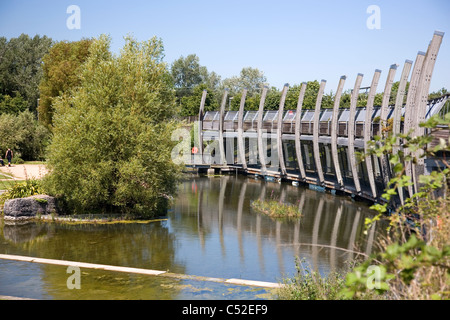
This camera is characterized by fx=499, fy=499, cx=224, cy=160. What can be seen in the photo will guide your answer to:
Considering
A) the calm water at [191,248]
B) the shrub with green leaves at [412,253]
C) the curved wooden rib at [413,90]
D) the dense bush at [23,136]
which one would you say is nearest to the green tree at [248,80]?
the dense bush at [23,136]

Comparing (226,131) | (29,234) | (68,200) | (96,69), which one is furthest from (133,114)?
(226,131)

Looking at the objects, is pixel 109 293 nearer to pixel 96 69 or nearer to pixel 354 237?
pixel 354 237

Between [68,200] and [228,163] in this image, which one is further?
[228,163]

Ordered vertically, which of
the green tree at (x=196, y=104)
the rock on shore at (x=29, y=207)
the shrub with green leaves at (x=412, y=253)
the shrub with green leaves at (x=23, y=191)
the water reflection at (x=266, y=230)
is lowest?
the water reflection at (x=266, y=230)

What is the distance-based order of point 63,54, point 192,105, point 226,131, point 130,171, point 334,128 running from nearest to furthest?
1. point 130,171
2. point 334,128
3. point 226,131
4. point 63,54
5. point 192,105

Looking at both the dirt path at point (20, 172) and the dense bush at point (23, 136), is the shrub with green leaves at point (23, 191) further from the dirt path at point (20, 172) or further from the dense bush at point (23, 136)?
the dense bush at point (23, 136)

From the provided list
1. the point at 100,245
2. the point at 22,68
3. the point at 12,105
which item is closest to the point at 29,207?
the point at 100,245

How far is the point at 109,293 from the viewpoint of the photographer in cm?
1066

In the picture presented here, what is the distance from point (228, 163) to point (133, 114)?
20.7 metres

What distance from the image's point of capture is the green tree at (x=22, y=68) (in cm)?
6831

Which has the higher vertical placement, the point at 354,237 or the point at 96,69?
the point at 96,69

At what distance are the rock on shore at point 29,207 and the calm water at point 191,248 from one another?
86cm

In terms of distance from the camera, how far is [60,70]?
134 ft

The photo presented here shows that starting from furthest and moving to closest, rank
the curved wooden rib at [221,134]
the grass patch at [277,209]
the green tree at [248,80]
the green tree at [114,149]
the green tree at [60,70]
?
the green tree at [248,80] < the green tree at [60,70] < the curved wooden rib at [221,134] < the grass patch at [277,209] < the green tree at [114,149]
